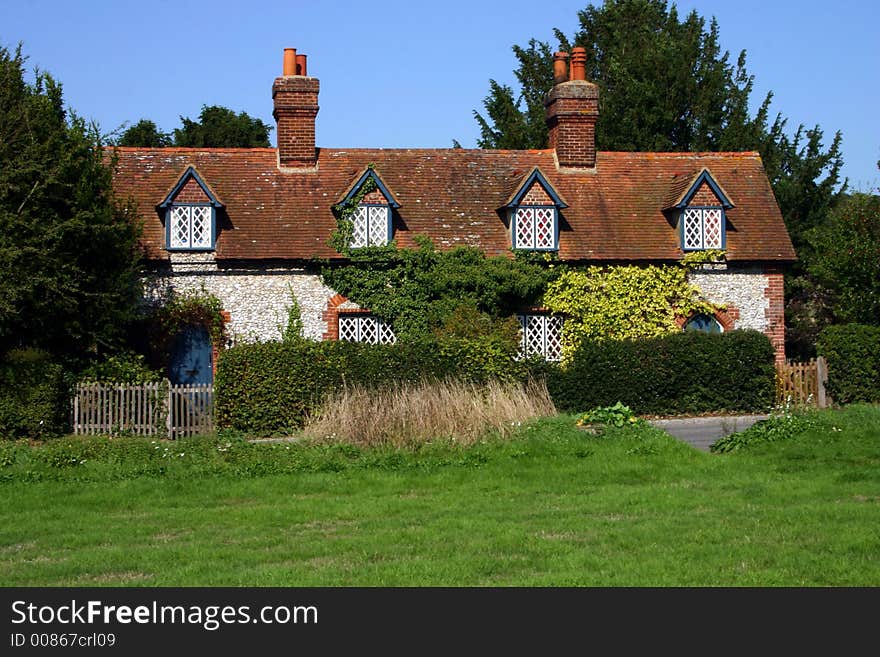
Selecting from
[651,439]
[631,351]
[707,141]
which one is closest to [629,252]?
[631,351]

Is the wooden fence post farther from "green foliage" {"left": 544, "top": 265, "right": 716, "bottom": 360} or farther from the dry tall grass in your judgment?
the dry tall grass

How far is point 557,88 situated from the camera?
2861cm

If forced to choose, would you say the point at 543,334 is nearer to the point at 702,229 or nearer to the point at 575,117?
the point at 702,229

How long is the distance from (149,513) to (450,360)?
35.3 ft

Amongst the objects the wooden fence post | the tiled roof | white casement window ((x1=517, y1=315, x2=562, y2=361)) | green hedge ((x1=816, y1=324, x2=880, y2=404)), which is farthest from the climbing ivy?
green hedge ((x1=816, y1=324, x2=880, y2=404))

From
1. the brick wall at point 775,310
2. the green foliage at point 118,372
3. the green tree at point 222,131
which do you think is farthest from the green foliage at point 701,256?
the green tree at point 222,131

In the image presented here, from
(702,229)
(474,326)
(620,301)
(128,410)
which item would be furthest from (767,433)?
(128,410)

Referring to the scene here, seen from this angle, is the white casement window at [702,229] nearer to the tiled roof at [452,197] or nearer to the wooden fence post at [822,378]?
the tiled roof at [452,197]

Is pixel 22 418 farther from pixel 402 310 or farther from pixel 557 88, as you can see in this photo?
pixel 557 88

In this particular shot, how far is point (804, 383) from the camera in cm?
2431

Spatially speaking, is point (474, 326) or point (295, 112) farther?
point (295, 112)

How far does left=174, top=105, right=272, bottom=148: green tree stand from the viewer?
4722 centimetres

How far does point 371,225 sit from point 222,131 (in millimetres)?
23820

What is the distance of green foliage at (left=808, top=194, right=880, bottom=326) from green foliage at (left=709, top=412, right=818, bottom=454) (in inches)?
386
